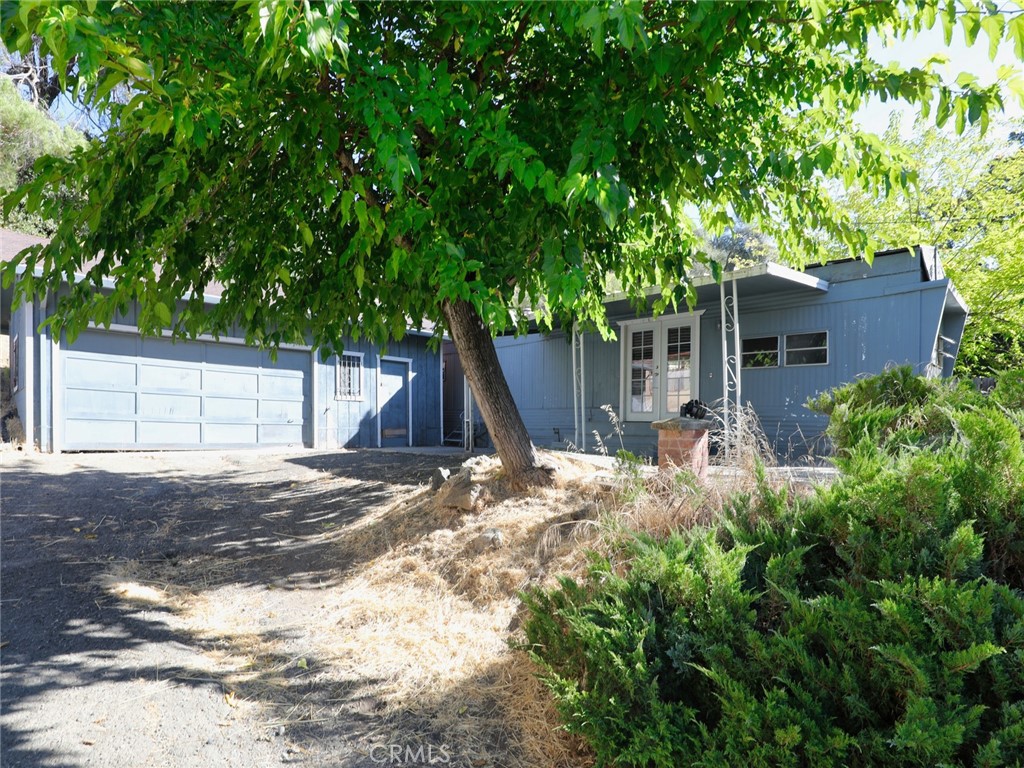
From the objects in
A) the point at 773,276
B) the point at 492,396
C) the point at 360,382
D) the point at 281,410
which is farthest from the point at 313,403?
the point at 773,276

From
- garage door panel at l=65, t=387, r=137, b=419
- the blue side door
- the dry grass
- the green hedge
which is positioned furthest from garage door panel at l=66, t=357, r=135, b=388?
the green hedge

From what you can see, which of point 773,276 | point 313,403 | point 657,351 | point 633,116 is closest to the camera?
point 633,116

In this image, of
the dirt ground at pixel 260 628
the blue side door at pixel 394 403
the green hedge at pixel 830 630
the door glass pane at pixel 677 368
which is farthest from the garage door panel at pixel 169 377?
the green hedge at pixel 830 630

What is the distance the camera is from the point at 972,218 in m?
13.8

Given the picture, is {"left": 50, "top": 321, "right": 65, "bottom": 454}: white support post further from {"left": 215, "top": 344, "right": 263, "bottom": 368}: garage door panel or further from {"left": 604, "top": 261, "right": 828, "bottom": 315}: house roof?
{"left": 604, "top": 261, "right": 828, "bottom": 315}: house roof

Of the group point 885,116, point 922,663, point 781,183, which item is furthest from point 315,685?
point 885,116

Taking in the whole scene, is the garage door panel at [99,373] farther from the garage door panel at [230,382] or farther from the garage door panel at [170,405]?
the garage door panel at [230,382]

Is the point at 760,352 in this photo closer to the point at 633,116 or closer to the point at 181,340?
the point at 633,116

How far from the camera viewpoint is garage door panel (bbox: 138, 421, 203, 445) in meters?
10.1

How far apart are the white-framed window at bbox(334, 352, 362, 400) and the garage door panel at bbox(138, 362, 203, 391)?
8.86 ft

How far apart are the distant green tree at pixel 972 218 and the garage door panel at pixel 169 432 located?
1438 cm

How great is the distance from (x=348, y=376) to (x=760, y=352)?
25.9 ft

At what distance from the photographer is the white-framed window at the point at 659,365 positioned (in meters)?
10.0

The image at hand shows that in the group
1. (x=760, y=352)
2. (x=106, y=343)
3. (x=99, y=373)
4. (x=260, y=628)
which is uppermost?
(x=106, y=343)
